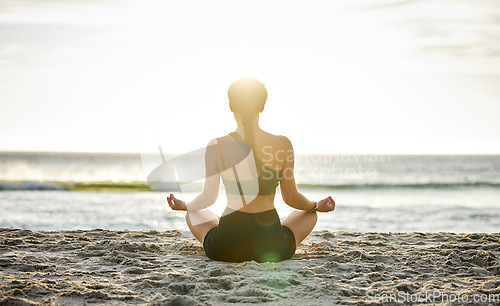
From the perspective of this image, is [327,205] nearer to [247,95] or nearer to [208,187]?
[208,187]

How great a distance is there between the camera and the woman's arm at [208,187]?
339cm

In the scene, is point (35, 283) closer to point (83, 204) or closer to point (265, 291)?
point (265, 291)

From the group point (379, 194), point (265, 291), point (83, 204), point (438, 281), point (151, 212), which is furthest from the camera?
point (379, 194)

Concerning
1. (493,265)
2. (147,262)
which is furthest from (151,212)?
(493,265)

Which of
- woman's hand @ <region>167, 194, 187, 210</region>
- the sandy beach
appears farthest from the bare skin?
the sandy beach

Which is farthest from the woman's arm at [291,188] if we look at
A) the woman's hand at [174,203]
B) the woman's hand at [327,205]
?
the woman's hand at [174,203]

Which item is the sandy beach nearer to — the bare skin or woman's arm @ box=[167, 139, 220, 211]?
the bare skin

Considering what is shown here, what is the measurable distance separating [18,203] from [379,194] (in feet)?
40.2

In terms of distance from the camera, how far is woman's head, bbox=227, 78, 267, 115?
10.8 ft

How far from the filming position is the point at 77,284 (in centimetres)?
283

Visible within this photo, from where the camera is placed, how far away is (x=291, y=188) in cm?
351

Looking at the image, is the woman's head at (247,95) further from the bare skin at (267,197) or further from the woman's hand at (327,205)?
the woman's hand at (327,205)

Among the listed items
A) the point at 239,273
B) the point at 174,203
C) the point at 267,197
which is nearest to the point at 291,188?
the point at 267,197

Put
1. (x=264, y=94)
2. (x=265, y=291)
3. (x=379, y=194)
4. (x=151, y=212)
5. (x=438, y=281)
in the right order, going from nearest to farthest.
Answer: (x=265, y=291), (x=438, y=281), (x=264, y=94), (x=151, y=212), (x=379, y=194)
